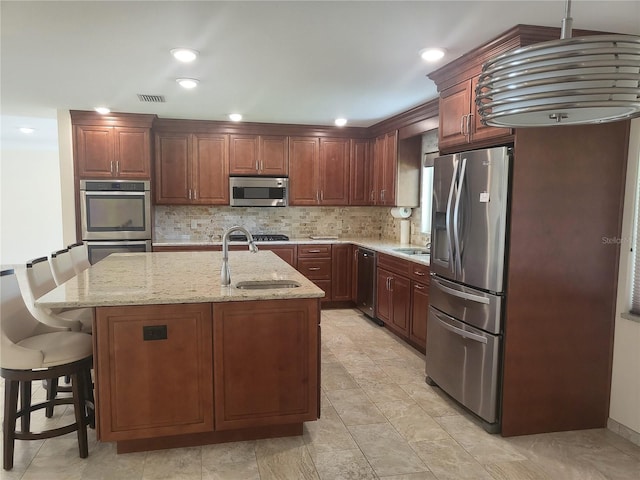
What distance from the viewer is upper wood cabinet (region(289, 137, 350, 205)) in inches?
230

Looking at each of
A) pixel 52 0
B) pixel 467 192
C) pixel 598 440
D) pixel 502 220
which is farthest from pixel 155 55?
pixel 598 440

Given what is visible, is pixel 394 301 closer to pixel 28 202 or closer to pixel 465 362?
pixel 465 362

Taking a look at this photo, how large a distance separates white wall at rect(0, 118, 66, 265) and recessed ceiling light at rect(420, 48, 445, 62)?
800 cm

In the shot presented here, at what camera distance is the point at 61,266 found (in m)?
3.33

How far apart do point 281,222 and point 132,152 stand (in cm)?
211

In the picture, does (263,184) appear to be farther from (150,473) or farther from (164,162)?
(150,473)

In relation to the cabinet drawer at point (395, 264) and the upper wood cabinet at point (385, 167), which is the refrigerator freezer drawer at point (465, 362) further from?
the upper wood cabinet at point (385, 167)

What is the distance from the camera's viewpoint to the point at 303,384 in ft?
8.55

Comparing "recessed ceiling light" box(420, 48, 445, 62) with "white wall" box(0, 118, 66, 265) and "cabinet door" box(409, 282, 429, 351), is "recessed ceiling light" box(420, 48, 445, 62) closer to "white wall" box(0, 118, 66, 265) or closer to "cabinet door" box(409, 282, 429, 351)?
"cabinet door" box(409, 282, 429, 351)

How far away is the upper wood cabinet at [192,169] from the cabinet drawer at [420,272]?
2.68 meters

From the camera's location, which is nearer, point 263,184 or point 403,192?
point 403,192

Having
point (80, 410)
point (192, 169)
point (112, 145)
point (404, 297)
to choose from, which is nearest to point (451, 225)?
point (404, 297)

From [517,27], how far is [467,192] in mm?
965

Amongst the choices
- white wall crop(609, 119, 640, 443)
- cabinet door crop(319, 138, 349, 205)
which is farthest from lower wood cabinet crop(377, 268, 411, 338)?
white wall crop(609, 119, 640, 443)
